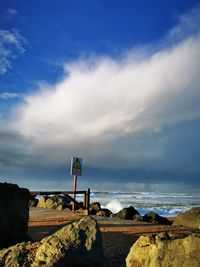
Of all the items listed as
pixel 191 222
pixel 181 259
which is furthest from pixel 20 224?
pixel 191 222

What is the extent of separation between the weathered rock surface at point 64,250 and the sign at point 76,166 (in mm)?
10867

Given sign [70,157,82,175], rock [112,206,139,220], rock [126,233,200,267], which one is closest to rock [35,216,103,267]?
rock [126,233,200,267]

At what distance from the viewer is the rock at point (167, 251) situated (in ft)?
21.2

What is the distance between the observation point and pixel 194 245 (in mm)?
6523

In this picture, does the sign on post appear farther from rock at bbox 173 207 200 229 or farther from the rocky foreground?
the rocky foreground

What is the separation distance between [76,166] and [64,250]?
12.8 metres

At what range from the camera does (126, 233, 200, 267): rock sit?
21.2ft

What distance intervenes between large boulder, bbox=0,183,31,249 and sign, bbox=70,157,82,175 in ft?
29.9

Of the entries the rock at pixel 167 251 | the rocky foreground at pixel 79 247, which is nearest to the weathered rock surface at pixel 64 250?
the rocky foreground at pixel 79 247

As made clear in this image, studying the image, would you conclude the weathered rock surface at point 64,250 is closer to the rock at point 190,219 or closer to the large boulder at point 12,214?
the large boulder at point 12,214

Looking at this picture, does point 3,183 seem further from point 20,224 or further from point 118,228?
point 118,228

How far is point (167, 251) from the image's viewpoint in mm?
6727

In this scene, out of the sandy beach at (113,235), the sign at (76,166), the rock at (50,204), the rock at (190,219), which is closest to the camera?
the sandy beach at (113,235)

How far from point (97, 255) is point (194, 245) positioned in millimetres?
2074
